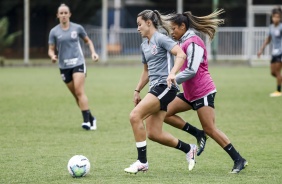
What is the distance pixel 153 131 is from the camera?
29.9 feet

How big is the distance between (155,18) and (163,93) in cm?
89

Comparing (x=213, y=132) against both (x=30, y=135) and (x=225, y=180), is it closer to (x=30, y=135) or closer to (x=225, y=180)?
(x=225, y=180)

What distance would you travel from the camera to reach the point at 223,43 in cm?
3772

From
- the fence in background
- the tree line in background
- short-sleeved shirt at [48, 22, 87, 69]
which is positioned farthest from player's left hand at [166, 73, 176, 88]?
the tree line in background

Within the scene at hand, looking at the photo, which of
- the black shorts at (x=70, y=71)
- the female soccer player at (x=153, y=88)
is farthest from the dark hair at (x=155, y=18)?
the black shorts at (x=70, y=71)

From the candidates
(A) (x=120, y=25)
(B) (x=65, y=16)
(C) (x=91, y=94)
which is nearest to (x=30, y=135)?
(B) (x=65, y=16)

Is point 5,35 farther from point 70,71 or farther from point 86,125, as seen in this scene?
point 86,125

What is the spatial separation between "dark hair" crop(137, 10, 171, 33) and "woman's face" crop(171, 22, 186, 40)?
0.26 feet

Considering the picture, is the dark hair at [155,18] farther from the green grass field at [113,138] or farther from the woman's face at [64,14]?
the woman's face at [64,14]

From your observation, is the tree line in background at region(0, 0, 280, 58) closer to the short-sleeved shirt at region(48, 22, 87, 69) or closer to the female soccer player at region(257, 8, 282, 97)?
the female soccer player at region(257, 8, 282, 97)

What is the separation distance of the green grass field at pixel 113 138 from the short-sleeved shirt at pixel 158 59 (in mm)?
1139

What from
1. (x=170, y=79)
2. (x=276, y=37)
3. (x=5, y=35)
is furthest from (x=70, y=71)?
(x=5, y=35)

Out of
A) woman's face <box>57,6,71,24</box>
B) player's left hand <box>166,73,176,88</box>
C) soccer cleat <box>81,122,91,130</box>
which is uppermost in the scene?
woman's face <box>57,6,71,24</box>

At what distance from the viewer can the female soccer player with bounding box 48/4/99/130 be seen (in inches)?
550
